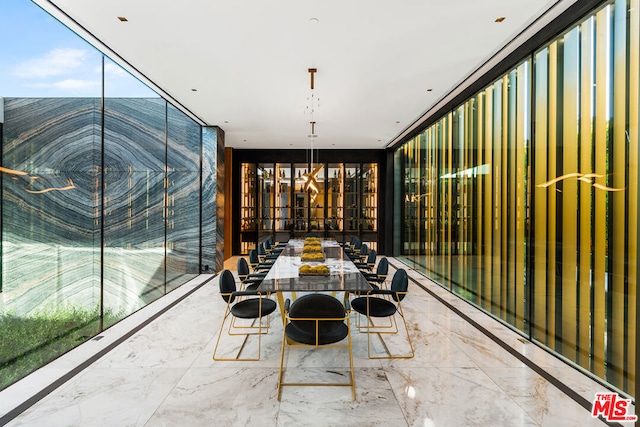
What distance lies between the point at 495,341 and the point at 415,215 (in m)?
4.50

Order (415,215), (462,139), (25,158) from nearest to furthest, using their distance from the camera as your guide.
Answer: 1. (25,158)
2. (462,139)
3. (415,215)

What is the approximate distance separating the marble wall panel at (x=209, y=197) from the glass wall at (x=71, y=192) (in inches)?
31.8

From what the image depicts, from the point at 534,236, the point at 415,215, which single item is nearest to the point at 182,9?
the point at 534,236

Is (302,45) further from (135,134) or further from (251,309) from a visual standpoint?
(135,134)

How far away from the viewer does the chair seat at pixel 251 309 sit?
3.05m

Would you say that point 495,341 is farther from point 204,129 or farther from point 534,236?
point 204,129

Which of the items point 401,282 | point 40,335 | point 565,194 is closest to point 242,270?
point 401,282

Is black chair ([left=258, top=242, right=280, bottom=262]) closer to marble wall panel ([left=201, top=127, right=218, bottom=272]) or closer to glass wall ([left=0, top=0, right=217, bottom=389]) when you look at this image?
marble wall panel ([left=201, top=127, right=218, bottom=272])

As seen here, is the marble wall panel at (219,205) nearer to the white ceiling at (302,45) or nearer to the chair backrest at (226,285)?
the white ceiling at (302,45)

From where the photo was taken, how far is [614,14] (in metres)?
2.47

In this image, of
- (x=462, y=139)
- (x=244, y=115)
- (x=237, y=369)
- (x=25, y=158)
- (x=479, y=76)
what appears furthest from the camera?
(x=244, y=115)

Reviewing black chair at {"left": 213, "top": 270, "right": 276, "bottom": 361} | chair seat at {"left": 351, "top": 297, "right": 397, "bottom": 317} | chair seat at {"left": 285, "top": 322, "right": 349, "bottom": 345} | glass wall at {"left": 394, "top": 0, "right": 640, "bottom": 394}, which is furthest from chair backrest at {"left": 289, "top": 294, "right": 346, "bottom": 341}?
glass wall at {"left": 394, "top": 0, "right": 640, "bottom": 394}

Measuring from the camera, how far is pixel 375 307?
10.8ft

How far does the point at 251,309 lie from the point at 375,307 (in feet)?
4.30
